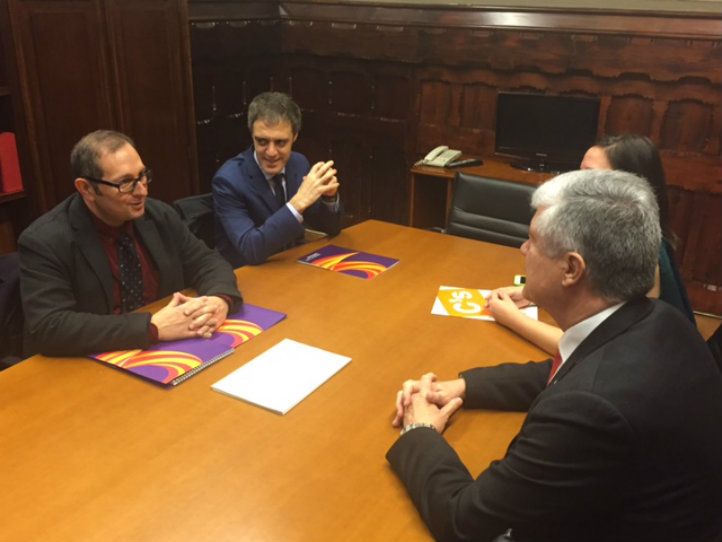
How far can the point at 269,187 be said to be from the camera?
268 cm

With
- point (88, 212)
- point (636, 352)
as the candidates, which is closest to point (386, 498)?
point (636, 352)

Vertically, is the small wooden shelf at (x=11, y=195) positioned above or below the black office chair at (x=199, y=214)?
below

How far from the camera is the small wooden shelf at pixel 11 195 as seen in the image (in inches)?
123

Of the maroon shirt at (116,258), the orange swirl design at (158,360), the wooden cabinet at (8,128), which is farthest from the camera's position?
the wooden cabinet at (8,128)

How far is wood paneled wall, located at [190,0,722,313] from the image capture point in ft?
12.1

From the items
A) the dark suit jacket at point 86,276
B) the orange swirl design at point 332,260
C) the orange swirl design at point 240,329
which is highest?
the dark suit jacket at point 86,276

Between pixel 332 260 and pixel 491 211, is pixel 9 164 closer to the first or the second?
pixel 332 260

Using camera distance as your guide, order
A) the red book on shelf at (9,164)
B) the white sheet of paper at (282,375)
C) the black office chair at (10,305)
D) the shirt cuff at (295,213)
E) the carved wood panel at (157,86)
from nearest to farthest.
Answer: the white sheet of paper at (282,375)
the black office chair at (10,305)
the shirt cuff at (295,213)
the red book on shelf at (9,164)
the carved wood panel at (157,86)

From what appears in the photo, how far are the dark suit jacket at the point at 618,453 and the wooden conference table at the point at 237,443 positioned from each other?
8.0 inches

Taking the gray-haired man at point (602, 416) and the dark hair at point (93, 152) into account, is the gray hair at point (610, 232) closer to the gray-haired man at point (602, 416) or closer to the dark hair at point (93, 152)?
the gray-haired man at point (602, 416)

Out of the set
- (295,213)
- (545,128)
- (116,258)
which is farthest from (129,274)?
(545,128)

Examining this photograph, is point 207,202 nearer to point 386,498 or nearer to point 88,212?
point 88,212

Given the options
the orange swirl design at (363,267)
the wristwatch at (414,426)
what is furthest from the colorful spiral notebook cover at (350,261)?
the wristwatch at (414,426)

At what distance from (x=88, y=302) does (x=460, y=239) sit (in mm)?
1437
